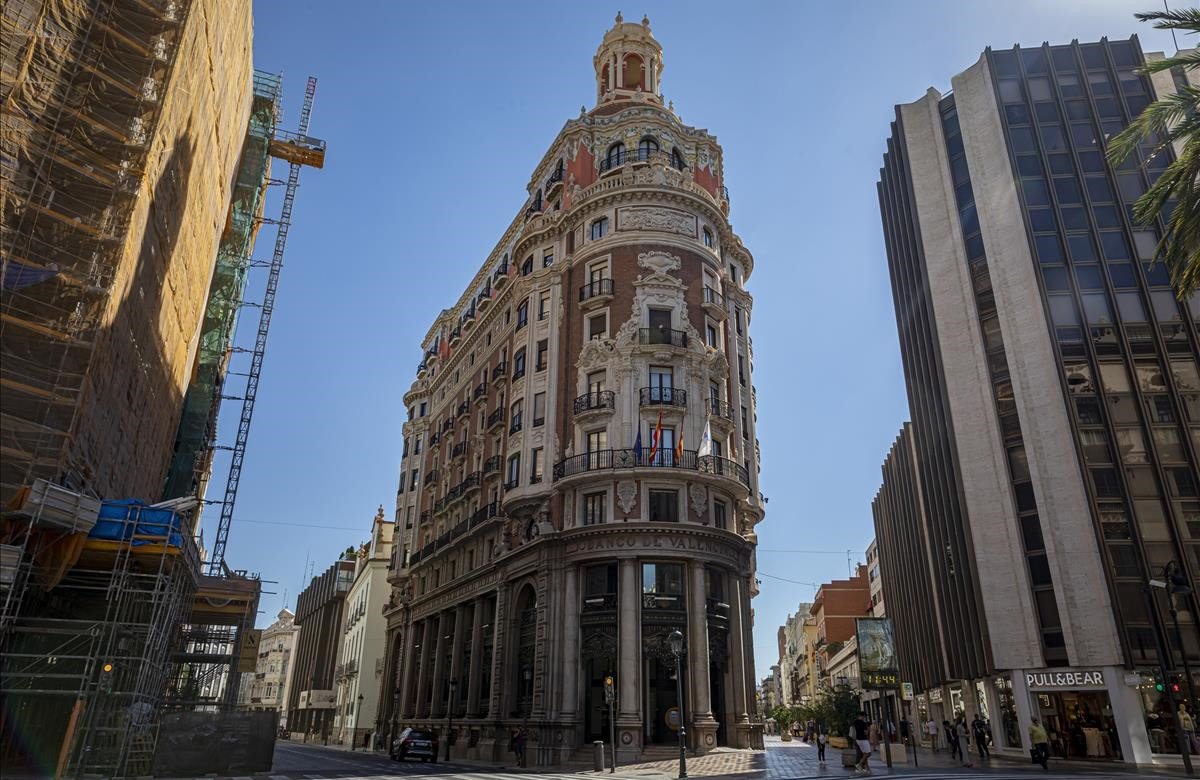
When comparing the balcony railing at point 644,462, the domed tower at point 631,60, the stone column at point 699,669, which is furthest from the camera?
the domed tower at point 631,60

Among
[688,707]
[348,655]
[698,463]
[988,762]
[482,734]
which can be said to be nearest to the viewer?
[988,762]

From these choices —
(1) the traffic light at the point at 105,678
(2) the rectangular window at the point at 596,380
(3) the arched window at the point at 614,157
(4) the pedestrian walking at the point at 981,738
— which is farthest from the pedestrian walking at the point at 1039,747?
(3) the arched window at the point at 614,157

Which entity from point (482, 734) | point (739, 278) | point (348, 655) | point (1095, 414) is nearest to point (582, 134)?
point (739, 278)

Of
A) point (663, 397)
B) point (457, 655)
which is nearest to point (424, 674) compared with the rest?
point (457, 655)

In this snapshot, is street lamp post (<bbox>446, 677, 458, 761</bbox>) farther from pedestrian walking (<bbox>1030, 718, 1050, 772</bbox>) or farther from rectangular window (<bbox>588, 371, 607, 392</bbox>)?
pedestrian walking (<bbox>1030, 718, 1050, 772</bbox>)

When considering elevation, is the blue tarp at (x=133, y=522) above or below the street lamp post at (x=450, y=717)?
above

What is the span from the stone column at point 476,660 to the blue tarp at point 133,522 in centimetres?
2560

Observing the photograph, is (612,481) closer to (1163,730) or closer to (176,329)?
(176,329)

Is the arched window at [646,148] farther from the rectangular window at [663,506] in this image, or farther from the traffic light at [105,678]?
the traffic light at [105,678]

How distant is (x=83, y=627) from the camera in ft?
76.6

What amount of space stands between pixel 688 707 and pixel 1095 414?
76.5ft

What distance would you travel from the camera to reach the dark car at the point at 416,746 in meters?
38.4

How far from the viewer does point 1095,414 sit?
122 ft

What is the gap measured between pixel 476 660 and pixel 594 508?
1298 centimetres
